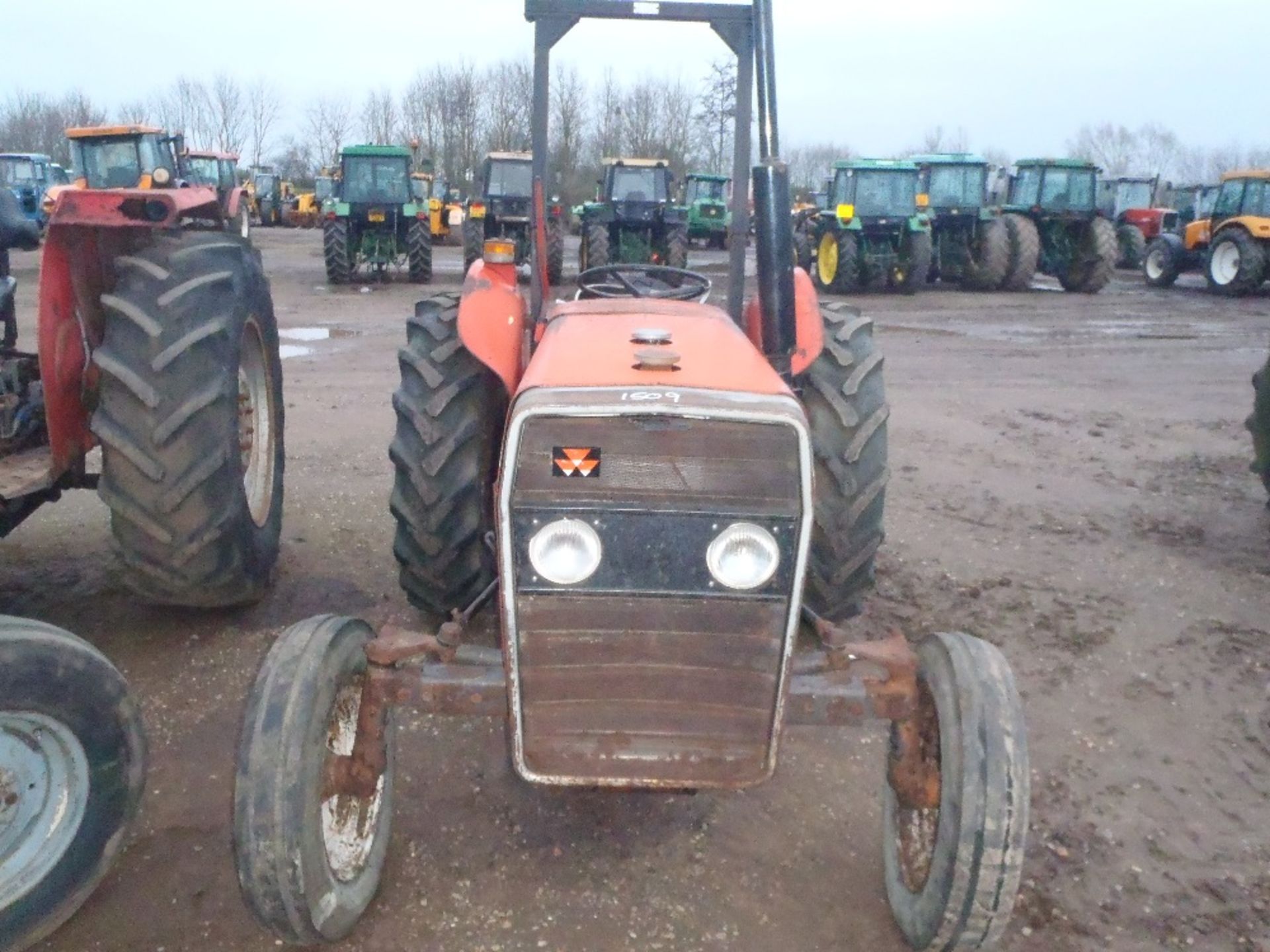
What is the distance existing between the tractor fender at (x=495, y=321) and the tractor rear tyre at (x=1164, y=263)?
1936cm

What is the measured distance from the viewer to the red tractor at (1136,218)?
2556 centimetres

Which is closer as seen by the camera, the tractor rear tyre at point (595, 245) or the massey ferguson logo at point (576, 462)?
the massey ferguson logo at point (576, 462)

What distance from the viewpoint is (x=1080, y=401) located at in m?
9.33

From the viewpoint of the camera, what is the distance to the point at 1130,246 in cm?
2559

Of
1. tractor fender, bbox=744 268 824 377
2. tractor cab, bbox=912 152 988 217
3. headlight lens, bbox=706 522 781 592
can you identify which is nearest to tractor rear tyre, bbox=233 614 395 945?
headlight lens, bbox=706 522 781 592

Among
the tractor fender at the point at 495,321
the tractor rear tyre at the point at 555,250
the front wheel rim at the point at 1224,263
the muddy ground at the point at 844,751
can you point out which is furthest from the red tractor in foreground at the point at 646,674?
the front wheel rim at the point at 1224,263

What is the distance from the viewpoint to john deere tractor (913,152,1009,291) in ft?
62.1

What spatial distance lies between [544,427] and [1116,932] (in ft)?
6.10

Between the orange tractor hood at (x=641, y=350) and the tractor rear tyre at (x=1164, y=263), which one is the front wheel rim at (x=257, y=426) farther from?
the tractor rear tyre at (x=1164, y=263)

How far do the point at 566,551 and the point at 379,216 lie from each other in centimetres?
1673

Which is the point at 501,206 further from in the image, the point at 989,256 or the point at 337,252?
the point at 989,256

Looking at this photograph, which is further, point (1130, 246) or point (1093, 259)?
point (1130, 246)

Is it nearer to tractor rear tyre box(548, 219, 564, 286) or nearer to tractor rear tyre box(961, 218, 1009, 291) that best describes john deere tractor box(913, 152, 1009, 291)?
tractor rear tyre box(961, 218, 1009, 291)

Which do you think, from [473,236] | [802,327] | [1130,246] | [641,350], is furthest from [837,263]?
[641,350]
